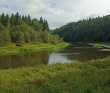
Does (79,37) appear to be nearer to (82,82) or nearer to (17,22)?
(17,22)

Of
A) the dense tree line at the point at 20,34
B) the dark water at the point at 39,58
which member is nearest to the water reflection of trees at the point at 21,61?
the dark water at the point at 39,58

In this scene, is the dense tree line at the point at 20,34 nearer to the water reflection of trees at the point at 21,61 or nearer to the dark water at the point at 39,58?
the dark water at the point at 39,58

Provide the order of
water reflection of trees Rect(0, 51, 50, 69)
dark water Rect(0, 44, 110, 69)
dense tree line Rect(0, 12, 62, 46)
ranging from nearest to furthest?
1. water reflection of trees Rect(0, 51, 50, 69)
2. dark water Rect(0, 44, 110, 69)
3. dense tree line Rect(0, 12, 62, 46)

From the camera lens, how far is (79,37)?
184 metres

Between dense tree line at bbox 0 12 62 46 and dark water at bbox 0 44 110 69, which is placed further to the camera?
dense tree line at bbox 0 12 62 46

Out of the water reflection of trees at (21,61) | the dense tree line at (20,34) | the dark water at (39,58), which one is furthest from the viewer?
the dense tree line at (20,34)

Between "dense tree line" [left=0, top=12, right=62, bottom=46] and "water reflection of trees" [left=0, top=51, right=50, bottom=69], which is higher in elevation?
"dense tree line" [left=0, top=12, right=62, bottom=46]

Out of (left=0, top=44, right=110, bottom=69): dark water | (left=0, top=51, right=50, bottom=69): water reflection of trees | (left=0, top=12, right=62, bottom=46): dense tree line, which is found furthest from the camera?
(left=0, top=12, right=62, bottom=46): dense tree line

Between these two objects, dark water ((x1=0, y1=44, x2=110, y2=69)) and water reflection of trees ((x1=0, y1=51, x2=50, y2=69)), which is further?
dark water ((x1=0, y1=44, x2=110, y2=69))

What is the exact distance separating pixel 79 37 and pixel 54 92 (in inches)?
7139

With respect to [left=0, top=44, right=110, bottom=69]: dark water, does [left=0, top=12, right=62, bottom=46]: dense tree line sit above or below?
above

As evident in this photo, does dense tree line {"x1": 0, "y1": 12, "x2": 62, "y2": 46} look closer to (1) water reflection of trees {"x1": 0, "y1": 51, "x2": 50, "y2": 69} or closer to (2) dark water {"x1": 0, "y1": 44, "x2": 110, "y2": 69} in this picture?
(2) dark water {"x1": 0, "y1": 44, "x2": 110, "y2": 69}

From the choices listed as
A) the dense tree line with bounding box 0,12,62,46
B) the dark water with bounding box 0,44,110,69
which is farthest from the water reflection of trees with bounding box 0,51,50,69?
the dense tree line with bounding box 0,12,62,46

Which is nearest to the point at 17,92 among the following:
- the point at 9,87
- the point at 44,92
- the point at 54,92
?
the point at 9,87
